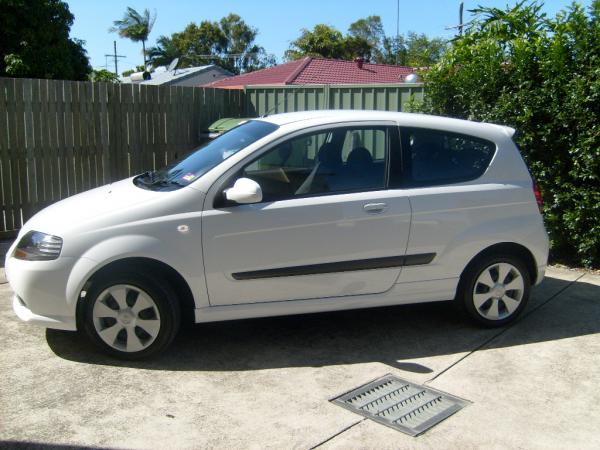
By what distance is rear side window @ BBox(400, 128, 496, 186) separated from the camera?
4883 millimetres

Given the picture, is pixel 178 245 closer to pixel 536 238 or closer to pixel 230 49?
pixel 536 238

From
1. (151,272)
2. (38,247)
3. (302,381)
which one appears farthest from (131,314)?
(302,381)

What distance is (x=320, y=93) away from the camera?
33.5ft

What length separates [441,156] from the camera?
16.4 ft

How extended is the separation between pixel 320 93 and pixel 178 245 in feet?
21.1

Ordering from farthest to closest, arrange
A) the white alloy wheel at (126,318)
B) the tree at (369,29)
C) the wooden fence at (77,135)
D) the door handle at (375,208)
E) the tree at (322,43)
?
the tree at (369,29) → the tree at (322,43) → the wooden fence at (77,135) → the door handle at (375,208) → the white alloy wheel at (126,318)

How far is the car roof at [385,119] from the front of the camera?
15.9 ft

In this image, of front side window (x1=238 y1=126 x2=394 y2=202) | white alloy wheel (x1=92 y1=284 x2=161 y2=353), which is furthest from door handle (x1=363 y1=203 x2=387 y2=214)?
white alloy wheel (x1=92 y1=284 x2=161 y2=353)

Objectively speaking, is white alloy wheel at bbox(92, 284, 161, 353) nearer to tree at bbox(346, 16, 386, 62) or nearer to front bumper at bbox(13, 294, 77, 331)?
front bumper at bbox(13, 294, 77, 331)

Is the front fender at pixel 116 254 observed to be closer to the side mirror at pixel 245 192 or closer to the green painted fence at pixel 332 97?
the side mirror at pixel 245 192

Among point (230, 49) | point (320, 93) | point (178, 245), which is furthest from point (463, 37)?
point (230, 49)

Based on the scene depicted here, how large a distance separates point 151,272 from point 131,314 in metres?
0.31

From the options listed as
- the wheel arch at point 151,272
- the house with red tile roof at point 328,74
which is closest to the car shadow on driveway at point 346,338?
the wheel arch at point 151,272

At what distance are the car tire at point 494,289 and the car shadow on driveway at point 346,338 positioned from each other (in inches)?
5.4
